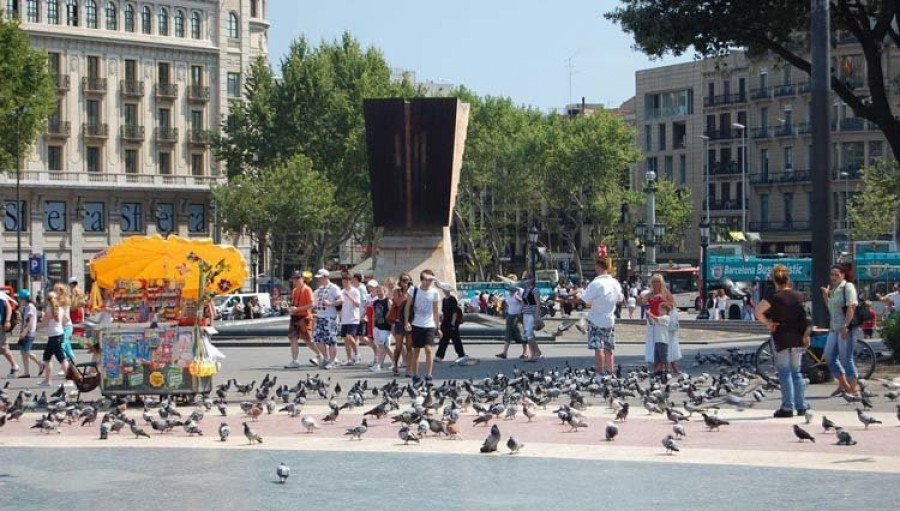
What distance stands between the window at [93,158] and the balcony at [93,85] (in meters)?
3.08

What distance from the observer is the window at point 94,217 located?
82.6m

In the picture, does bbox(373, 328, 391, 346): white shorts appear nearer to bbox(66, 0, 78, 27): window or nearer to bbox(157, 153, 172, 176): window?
bbox(66, 0, 78, 27): window

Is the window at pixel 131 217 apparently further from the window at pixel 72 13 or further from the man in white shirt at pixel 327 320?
the man in white shirt at pixel 327 320

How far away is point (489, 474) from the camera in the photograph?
40.6 ft

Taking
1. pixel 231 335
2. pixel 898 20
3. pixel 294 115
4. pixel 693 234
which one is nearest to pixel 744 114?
pixel 693 234

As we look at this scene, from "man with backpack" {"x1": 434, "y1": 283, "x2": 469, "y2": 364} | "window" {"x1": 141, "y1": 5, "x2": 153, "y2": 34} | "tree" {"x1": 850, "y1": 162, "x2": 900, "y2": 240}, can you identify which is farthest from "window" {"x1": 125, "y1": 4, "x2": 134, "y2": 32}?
"man with backpack" {"x1": 434, "y1": 283, "x2": 469, "y2": 364}

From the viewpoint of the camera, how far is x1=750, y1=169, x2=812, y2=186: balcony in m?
89.3

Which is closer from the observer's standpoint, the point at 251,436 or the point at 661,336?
the point at 251,436

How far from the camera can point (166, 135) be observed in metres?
85.8

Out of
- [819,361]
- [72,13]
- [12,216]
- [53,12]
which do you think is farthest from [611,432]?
[72,13]

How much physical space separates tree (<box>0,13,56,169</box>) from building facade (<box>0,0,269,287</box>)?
22.1 m

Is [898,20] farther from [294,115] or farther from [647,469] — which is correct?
[294,115]

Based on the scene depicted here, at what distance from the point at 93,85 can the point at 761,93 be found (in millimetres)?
39832

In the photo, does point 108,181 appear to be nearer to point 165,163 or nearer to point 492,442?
point 165,163
